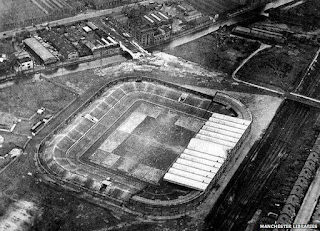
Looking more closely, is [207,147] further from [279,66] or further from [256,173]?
[279,66]

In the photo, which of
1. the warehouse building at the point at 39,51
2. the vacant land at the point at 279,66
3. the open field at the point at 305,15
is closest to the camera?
the vacant land at the point at 279,66

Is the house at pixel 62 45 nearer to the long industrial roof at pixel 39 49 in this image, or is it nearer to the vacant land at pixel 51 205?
the long industrial roof at pixel 39 49

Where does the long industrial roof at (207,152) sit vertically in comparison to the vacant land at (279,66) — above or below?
below

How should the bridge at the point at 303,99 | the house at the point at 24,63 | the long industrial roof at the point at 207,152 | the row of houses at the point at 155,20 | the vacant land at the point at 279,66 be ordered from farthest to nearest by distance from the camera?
the row of houses at the point at 155,20 < the vacant land at the point at 279,66 < the house at the point at 24,63 < the bridge at the point at 303,99 < the long industrial roof at the point at 207,152

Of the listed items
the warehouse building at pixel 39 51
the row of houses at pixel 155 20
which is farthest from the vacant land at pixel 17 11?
the row of houses at pixel 155 20

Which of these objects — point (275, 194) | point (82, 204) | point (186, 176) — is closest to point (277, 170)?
point (275, 194)

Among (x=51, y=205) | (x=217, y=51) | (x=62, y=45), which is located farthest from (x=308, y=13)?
(x=51, y=205)
